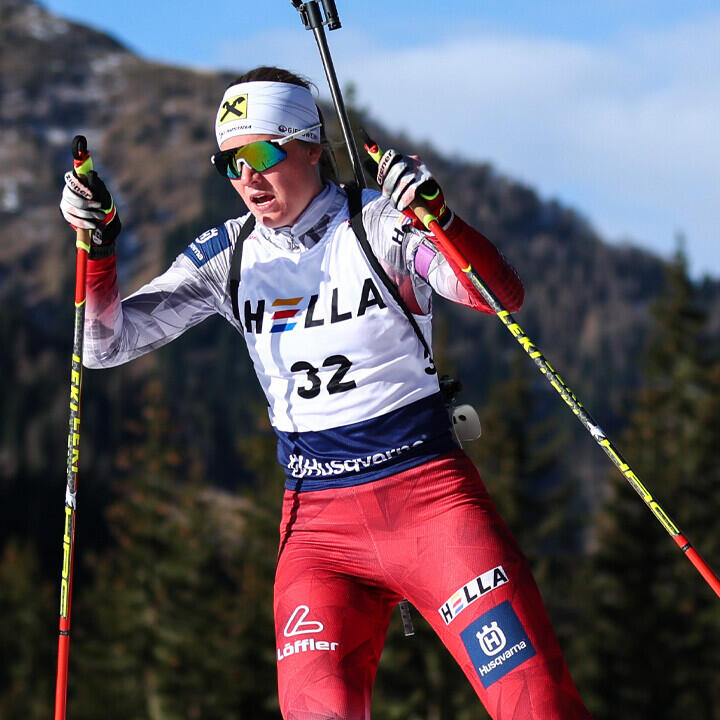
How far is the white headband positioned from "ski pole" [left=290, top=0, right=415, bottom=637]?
0.24m

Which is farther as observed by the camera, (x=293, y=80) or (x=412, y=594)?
(x=293, y=80)

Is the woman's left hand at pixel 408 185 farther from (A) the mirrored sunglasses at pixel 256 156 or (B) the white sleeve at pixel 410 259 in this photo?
(A) the mirrored sunglasses at pixel 256 156

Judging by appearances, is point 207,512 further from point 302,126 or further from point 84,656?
point 302,126

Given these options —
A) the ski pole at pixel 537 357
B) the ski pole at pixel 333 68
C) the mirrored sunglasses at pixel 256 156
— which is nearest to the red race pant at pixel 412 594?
the ski pole at pixel 333 68

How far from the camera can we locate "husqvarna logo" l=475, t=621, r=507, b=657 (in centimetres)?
423

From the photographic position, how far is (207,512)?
128 feet

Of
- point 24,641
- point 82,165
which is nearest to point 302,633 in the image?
point 82,165

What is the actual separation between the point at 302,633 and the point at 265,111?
7.14 ft

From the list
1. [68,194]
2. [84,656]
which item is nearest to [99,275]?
[68,194]

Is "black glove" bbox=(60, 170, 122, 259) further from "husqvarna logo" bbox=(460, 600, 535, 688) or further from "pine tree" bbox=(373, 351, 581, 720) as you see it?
"pine tree" bbox=(373, 351, 581, 720)

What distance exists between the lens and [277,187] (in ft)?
15.5

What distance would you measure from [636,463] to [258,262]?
39.7 m

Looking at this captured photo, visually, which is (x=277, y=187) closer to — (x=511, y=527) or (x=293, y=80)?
(x=293, y=80)

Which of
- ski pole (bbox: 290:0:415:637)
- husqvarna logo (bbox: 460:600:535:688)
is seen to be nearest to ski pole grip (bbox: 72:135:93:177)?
ski pole (bbox: 290:0:415:637)
